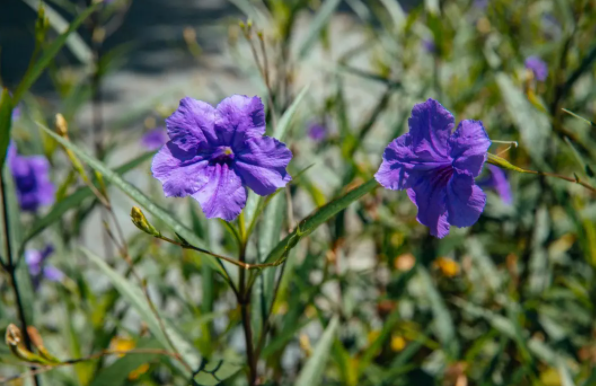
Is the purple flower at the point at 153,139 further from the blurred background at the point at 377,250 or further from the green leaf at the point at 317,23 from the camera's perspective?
the green leaf at the point at 317,23

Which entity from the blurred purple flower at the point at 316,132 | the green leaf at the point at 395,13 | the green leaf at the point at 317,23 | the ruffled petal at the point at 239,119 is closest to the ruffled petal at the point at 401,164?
the ruffled petal at the point at 239,119

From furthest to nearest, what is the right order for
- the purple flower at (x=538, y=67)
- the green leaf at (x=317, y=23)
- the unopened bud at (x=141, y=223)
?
the purple flower at (x=538, y=67), the green leaf at (x=317, y=23), the unopened bud at (x=141, y=223)

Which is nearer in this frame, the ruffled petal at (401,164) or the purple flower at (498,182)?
the ruffled petal at (401,164)

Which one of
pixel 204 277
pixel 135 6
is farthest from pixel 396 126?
pixel 135 6

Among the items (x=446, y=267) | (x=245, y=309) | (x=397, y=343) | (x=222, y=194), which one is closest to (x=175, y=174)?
(x=222, y=194)

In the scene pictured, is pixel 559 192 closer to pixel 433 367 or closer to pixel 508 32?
pixel 508 32

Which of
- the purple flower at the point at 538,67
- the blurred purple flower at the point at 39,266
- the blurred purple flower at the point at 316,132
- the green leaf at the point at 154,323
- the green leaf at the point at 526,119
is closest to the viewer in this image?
the green leaf at the point at 154,323

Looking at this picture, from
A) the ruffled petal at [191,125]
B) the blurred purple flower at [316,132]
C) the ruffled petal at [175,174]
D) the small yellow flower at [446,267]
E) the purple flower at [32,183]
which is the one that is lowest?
the small yellow flower at [446,267]

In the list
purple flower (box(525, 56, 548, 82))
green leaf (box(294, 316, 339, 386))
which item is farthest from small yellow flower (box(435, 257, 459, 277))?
green leaf (box(294, 316, 339, 386))

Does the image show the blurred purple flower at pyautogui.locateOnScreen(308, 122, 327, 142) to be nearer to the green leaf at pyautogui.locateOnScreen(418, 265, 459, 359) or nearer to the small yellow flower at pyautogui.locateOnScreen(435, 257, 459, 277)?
the small yellow flower at pyautogui.locateOnScreen(435, 257, 459, 277)
